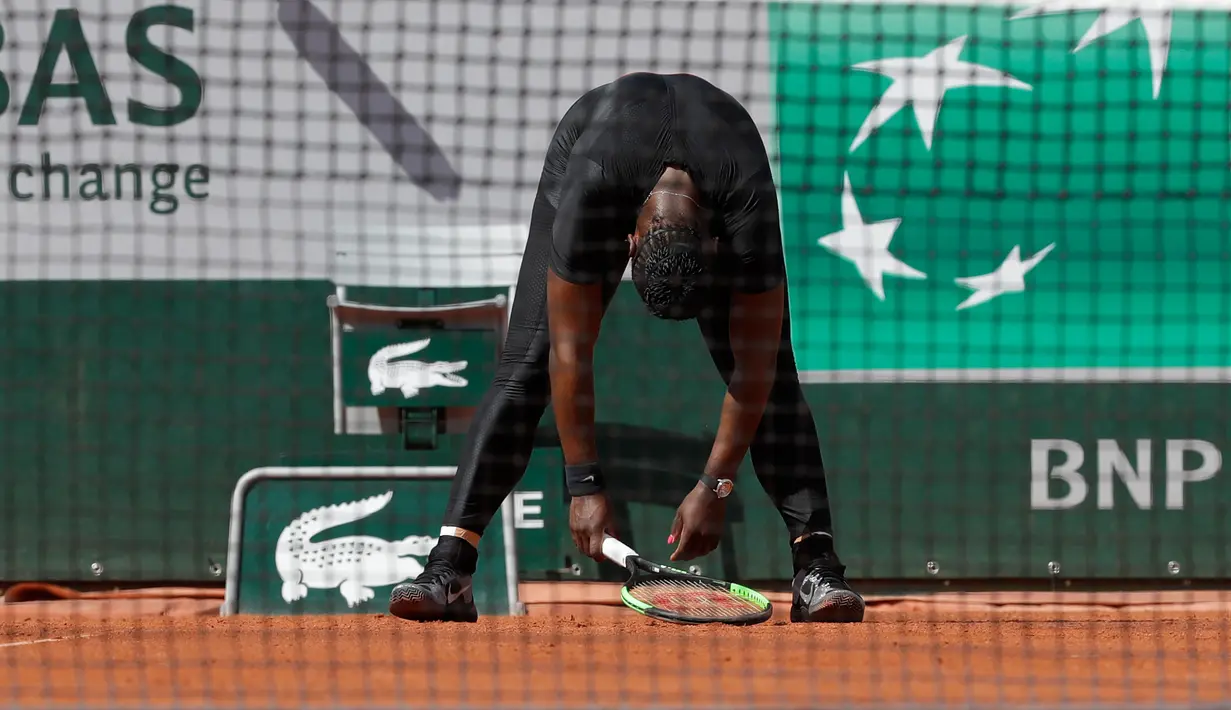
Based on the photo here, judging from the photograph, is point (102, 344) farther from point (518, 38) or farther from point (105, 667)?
point (105, 667)

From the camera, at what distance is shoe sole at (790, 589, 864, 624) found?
16.5 ft

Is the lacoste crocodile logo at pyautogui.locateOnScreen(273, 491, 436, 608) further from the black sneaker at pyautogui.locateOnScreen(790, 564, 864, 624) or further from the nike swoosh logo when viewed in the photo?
the black sneaker at pyautogui.locateOnScreen(790, 564, 864, 624)

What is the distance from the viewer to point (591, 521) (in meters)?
4.69

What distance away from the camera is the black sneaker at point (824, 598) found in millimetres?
5043

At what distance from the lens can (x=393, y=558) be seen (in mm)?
6781

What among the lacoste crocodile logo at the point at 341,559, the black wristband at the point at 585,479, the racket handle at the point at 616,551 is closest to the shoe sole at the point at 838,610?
the racket handle at the point at 616,551

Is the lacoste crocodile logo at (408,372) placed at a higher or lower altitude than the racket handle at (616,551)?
higher

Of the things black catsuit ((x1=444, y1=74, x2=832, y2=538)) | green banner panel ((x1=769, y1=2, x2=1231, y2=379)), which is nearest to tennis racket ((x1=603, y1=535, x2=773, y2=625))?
black catsuit ((x1=444, y1=74, x2=832, y2=538))

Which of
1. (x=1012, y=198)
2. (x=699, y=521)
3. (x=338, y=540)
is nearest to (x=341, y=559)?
(x=338, y=540)

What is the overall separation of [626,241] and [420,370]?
258 centimetres

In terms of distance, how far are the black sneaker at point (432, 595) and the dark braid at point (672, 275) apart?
1.25 metres

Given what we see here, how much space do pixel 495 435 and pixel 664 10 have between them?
328 cm

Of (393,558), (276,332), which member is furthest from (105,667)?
(276,332)

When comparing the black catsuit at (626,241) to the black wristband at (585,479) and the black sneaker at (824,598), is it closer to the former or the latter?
the black sneaker at (824,598)
